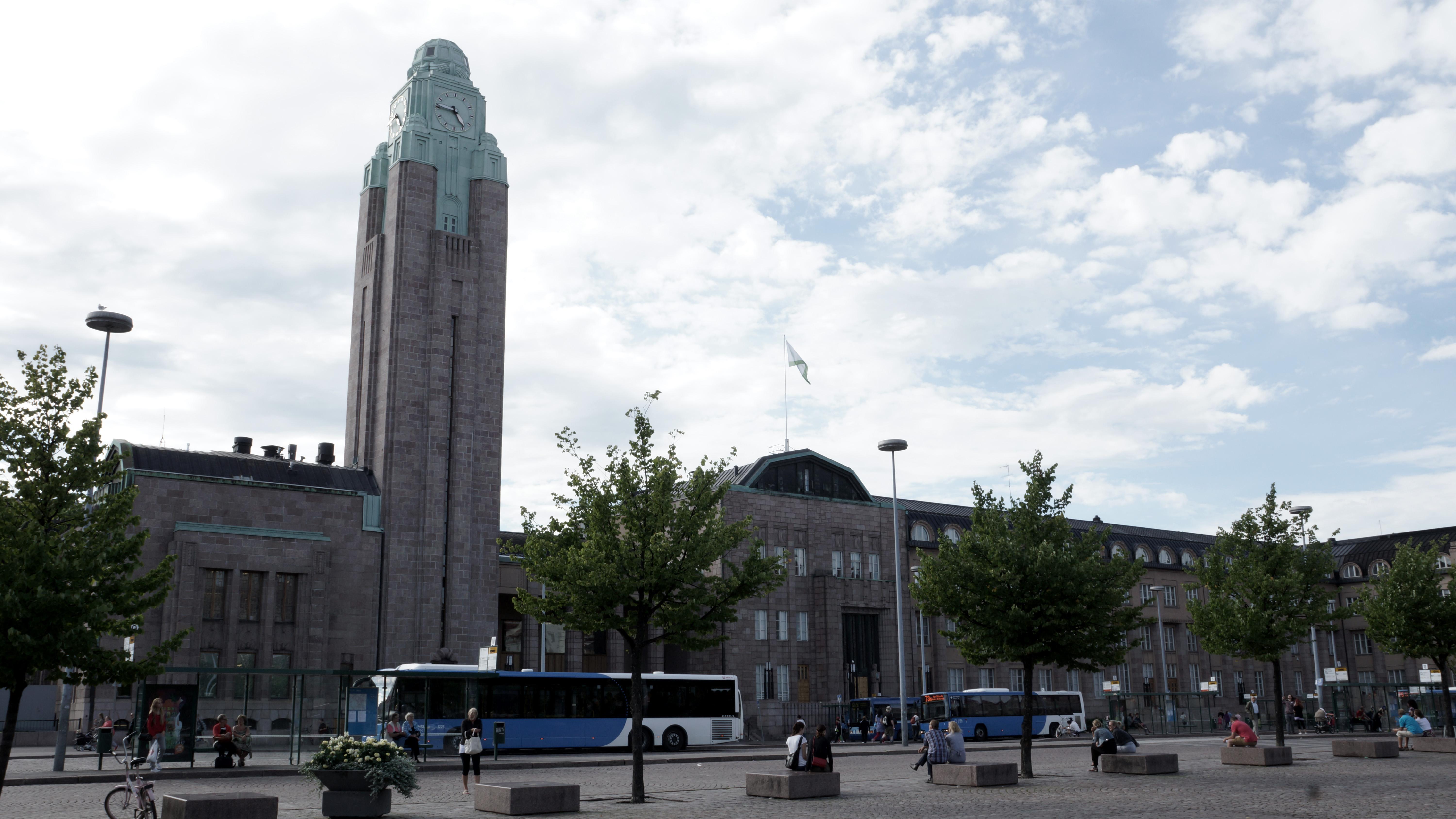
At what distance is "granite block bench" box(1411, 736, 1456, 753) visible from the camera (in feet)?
119

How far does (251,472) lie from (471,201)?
2067 centimetres

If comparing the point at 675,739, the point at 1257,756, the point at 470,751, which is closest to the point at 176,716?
the point at 470,751

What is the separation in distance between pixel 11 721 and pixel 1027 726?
21460 millimetres

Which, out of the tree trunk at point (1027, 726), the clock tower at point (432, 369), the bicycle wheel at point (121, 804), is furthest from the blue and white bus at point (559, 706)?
the clock tower at point (432, 369)

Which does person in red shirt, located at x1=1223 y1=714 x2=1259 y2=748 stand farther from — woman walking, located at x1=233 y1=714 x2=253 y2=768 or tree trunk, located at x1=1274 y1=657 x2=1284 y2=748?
woman walking, located at x1=233 y1=714 x2=253 y2=768

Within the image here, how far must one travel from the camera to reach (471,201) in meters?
70.4

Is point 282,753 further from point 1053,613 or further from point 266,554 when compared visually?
point 266,554

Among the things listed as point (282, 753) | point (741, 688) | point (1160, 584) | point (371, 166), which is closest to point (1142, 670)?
point (1160, 584)

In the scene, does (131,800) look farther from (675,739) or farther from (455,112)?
(455,112)

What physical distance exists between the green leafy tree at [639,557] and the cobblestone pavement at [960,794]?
12.0 ft

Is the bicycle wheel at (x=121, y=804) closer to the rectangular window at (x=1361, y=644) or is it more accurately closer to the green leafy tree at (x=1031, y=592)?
the green leafy tree at (x=1031, y=592)

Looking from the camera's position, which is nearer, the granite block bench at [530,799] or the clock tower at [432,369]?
the granite block bench at [530,799]

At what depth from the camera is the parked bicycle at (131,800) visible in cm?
1755

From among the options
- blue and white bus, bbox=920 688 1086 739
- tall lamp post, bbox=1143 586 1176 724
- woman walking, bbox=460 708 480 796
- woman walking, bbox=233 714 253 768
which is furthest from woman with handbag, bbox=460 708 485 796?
tall lamp post, bbox=1143 586 1176 724
